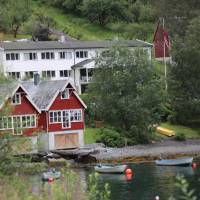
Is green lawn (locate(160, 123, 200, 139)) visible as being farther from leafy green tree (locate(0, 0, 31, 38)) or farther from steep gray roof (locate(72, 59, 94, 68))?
leafy green tree (locate(0, 0, 31, 38))

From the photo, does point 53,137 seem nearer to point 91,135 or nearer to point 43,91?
point 43,91

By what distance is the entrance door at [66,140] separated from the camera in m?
79.5

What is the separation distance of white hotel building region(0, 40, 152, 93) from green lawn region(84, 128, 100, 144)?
1557cm

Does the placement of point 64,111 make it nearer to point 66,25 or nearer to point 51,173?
point 51,173

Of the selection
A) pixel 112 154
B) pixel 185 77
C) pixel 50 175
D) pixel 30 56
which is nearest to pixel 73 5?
pixel 30 56

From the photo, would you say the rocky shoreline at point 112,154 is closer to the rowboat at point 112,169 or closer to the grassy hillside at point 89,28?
the rowboat at point 112,169

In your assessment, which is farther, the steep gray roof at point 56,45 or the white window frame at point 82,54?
the white window frame at point 82,54

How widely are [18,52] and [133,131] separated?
25.5m

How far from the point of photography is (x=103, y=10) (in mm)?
136875

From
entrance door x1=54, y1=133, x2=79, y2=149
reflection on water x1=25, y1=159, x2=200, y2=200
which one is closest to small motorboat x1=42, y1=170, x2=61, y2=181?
reflection on water x1=25, y1=159, x2=200, y2=200

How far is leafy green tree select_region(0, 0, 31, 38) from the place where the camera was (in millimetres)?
125562

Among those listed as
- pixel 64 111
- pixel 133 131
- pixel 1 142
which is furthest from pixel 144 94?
pixel 1 142

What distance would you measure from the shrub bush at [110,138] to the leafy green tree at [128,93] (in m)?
2.20

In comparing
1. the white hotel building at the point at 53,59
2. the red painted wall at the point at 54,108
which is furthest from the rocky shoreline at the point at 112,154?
the white hotel building at the point at 53,59
